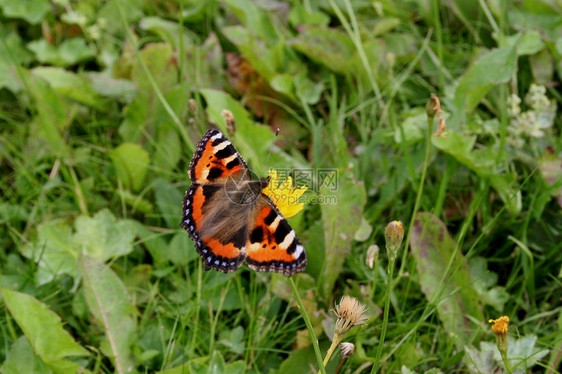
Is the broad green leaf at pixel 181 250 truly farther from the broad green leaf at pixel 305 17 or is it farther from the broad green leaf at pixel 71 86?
the broad green leaf at pixel 305 17

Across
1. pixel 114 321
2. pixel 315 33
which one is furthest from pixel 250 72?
pixel 114 321

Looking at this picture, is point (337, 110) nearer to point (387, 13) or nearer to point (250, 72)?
point (250, 72)

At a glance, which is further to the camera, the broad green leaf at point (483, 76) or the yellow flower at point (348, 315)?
the broad green leaf at point (483, 76)

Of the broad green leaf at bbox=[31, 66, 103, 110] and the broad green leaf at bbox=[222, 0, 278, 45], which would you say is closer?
the broad green leaf at bbox=[31, 66, 103, 110]

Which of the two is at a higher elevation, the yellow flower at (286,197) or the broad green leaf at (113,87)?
the yellow flower at (286,197)

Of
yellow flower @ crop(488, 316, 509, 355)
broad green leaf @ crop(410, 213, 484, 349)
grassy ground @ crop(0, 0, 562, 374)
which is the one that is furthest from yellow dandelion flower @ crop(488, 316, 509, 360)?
broad green leaf @ crop(410, 213, 484, 349)

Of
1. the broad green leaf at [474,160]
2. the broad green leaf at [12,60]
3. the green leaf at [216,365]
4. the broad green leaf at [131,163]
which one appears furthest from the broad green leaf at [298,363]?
the broad green leaf at [12,60]

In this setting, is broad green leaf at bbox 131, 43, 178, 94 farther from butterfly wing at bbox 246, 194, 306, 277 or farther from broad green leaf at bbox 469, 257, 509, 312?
broad green leaf at bbox 469, 257, 509, 312
